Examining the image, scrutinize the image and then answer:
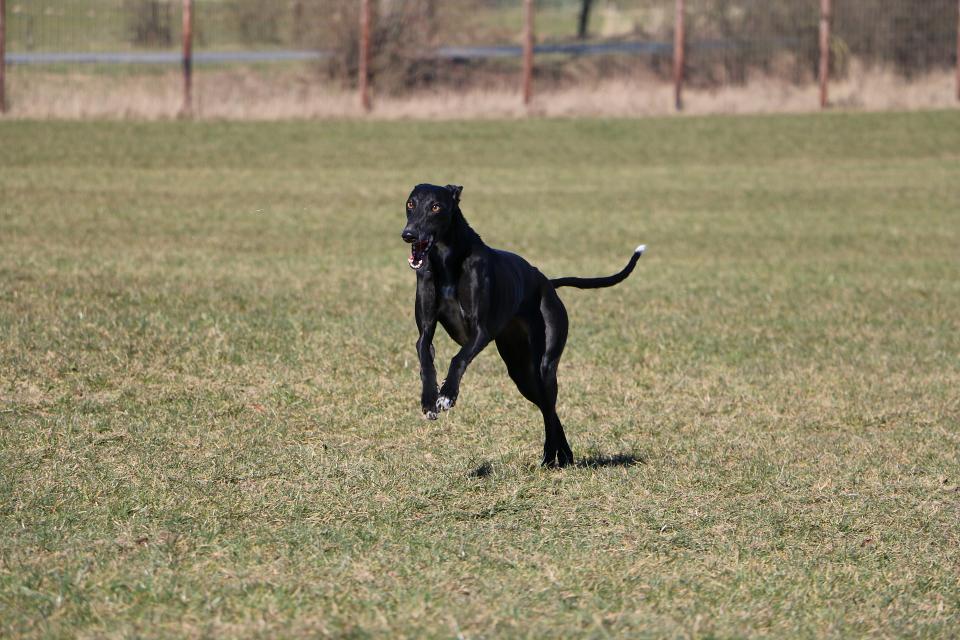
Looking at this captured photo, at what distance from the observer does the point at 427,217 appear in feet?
20.2

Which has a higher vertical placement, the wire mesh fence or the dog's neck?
the wire mesh fence

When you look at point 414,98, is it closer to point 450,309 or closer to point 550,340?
point 550,340

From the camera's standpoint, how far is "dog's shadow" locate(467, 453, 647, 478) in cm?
731

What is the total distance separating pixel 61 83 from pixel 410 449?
74.4ft

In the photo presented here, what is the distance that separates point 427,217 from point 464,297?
409mm

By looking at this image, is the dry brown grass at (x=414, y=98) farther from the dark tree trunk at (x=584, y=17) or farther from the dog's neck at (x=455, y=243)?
the dog's neck at (x=455, y=243)

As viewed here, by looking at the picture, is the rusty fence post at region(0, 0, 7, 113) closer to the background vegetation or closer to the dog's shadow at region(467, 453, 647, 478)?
the background vegetation

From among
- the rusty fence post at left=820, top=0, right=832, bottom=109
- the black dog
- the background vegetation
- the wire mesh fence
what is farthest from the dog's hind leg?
the rusty fence post at left=820, top=0, right=832, bottom=109

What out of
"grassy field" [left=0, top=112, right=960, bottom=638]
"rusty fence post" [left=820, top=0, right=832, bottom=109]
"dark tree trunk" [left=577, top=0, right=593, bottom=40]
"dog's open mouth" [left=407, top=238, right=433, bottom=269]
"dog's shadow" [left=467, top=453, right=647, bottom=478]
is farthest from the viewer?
"dark tree trunk" [left=577, top=0, right=593, bottom=40]

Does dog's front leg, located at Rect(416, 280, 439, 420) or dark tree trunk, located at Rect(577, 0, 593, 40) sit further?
dark tree trunk, located at Rect(577, 0, 593, 40)

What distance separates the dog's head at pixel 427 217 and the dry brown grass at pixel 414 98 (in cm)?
2189

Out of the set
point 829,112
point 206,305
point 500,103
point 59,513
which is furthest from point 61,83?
point 59,513

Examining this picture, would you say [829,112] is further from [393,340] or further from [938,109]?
[393,340]

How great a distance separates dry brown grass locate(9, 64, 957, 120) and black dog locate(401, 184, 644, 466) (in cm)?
2149
